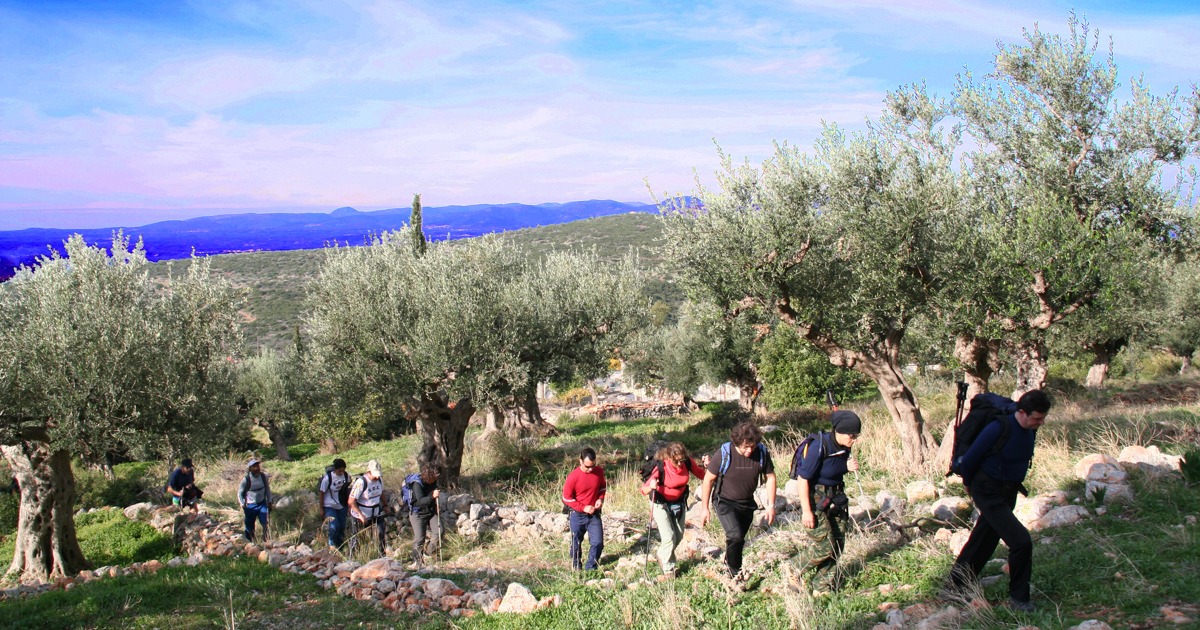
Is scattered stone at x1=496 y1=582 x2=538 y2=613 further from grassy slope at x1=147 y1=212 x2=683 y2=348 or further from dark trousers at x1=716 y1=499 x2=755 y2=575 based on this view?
grassy slope at x1=147 y1=212 x2=683 y2=348

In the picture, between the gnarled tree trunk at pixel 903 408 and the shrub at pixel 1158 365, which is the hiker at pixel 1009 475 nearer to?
the gnarled tree trunk at pixel 903 408

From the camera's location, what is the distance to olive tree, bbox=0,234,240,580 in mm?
10609

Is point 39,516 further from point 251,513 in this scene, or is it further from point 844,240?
point 844,240

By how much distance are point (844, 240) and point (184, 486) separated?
531 inches

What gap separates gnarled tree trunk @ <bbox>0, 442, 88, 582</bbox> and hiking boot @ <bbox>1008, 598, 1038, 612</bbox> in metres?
13.3

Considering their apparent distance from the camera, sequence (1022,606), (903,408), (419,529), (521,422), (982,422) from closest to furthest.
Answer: (1022,606)
(982,422)
(419,529)
(903,408)
(521,422)

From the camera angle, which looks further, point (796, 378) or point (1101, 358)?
point (796, 378)

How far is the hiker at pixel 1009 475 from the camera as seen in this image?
5.08 meters

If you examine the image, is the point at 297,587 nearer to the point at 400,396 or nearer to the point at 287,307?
the point at 400,396

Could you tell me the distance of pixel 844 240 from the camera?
37.9ft

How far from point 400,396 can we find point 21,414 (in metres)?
6.44

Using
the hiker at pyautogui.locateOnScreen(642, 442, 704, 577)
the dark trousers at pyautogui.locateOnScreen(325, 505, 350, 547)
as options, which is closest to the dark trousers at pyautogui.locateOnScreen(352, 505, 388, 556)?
the dark trousers at pyautogui.locateOnScreen(325, 505, 350, 547)

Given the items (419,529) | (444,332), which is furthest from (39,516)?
(444,332)

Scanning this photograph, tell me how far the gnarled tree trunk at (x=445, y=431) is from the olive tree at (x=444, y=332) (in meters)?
0.02
